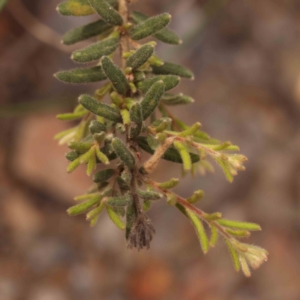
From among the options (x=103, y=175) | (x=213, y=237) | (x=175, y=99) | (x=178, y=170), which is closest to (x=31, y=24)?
(x=178, y=170)

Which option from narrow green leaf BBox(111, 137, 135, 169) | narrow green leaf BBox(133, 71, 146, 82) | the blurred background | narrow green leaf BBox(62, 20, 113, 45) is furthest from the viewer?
the blurred background

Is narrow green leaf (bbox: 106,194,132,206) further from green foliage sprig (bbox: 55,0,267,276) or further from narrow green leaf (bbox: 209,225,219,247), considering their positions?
narrow green leaf (bbox: 209,225,219,247)

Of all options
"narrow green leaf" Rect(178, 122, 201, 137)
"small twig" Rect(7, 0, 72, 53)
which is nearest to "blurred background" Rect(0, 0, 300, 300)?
"small twig" Rect(7, 0, 72, 53)

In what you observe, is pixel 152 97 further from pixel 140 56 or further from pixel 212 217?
pixel 212 217

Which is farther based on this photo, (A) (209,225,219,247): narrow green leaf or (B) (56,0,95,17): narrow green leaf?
(B) (56,0,95,17): narrow green leaf

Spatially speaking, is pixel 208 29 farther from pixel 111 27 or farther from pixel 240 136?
pixel 111 27

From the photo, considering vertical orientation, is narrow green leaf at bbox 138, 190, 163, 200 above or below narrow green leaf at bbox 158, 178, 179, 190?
above

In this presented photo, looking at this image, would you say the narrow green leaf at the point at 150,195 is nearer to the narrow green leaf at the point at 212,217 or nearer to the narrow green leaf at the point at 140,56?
the narrow green leaf at the point at 212,217

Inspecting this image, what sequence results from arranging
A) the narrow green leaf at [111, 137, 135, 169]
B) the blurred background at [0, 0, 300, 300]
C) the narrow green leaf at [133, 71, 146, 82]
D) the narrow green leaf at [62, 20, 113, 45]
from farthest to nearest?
1. the blurred background at [0, 0, 300, 300]
2. the narrow green leaf at [62, 20, 113, 45]
3. the narrow green leaf at [133, 71, 146, 82]
4. the narrow green leaf at [111, 137, 135, 169]
